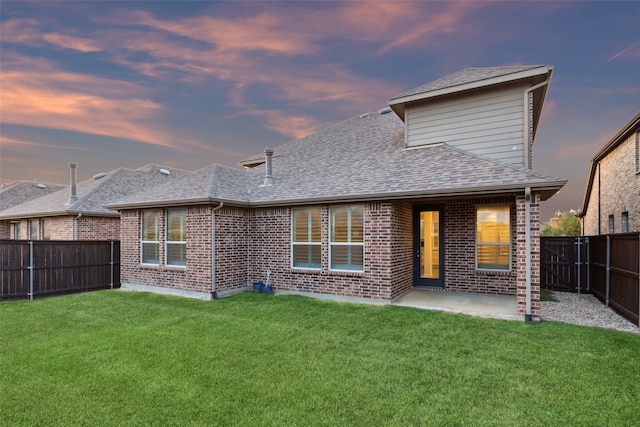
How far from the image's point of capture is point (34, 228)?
14.9m

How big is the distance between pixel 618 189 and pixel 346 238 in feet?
43.3

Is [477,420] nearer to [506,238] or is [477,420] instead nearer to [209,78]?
[506,238]

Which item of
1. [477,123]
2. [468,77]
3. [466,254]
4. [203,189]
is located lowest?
[466,254]

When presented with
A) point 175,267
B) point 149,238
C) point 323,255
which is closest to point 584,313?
point 323,255

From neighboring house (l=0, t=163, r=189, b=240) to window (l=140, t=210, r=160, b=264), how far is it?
3.74 meters

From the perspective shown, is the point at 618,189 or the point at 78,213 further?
the point at 618,189

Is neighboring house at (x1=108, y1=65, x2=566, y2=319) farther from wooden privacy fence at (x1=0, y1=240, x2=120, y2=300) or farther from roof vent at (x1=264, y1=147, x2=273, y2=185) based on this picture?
wooden privacy fence at (x1=0, y1=240, x2=120, y2=300)

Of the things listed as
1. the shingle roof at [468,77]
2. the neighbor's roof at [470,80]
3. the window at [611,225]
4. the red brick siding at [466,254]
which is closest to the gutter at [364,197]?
the red brick siding at [466,254]

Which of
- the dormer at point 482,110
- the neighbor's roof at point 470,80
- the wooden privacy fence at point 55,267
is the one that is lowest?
the wooden privacy fence at point 55,267

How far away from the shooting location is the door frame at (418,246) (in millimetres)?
9148

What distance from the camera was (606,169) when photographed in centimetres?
1511

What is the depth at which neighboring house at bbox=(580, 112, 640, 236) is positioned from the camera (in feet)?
37.4

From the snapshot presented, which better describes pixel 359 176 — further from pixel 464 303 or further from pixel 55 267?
pixel 55 267

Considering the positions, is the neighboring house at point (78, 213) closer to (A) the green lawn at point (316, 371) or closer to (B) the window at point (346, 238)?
(A) the green lawn at point (316, 371)
